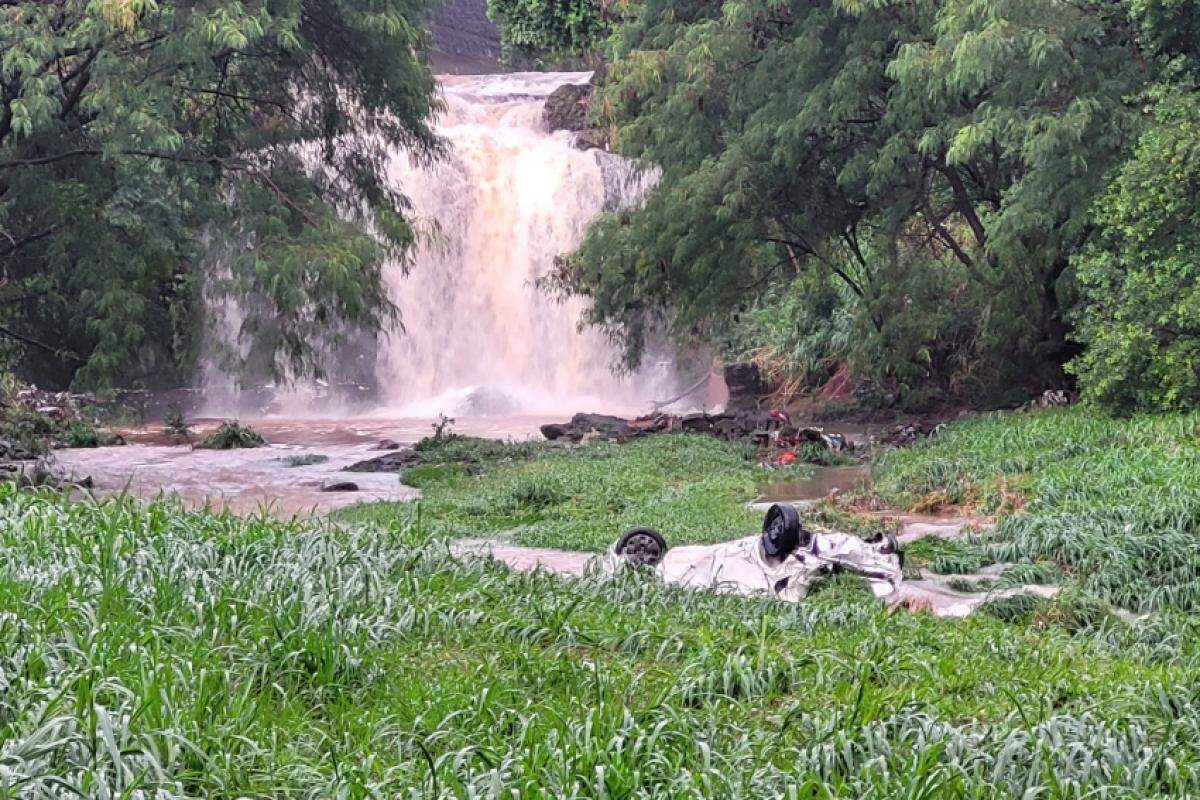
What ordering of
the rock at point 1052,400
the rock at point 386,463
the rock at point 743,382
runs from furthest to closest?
the rock at point 743,382
the rock at point 1052,400
the rock at point 386,463

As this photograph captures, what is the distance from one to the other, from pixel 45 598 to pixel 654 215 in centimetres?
1490

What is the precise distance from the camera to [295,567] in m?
5.41

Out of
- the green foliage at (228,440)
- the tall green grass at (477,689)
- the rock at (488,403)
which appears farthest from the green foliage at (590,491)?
the rock at (488,403)

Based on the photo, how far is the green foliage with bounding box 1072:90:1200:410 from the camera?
13320mm

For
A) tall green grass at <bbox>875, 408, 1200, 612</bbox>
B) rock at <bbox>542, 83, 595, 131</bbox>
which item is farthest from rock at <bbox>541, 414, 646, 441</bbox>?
rock at <bbox>542, 83, 595, 131</bbox>

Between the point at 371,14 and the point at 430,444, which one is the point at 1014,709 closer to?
the point at 371,14

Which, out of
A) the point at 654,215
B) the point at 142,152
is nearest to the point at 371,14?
the point at 142,152

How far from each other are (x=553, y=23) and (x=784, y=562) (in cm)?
3475

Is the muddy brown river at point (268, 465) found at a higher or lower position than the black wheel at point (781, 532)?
lower

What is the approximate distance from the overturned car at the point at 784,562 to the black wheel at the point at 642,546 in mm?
120

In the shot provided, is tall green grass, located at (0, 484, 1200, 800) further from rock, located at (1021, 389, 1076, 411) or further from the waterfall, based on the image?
the waterfall

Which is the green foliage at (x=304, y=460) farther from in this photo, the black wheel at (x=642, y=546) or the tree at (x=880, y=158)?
the black wheel at (x=642, y=546)

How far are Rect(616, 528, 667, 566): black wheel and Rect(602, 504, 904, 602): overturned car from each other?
0.39 feet

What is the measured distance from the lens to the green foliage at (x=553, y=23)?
129 ft
